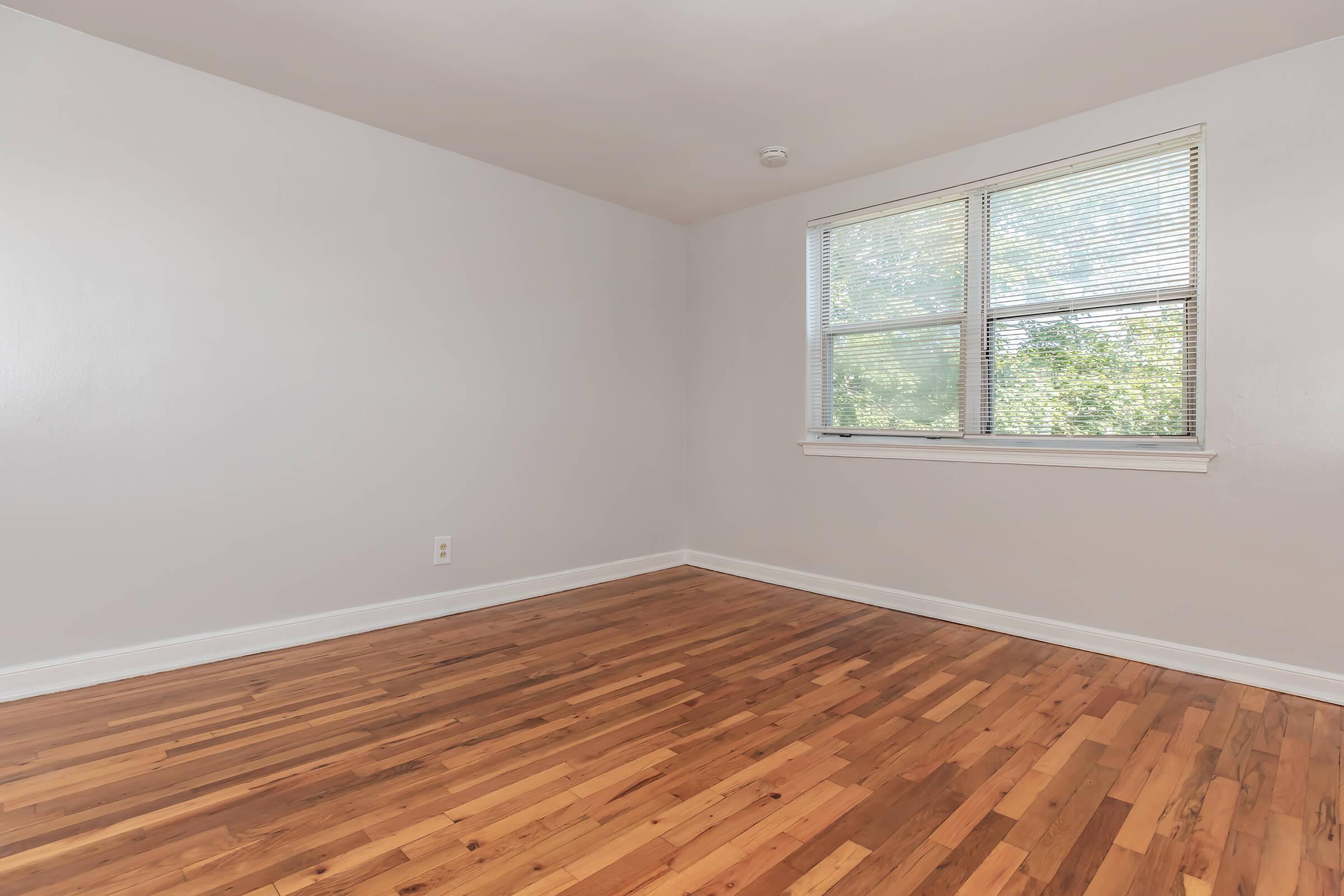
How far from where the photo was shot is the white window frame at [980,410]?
2854 mm

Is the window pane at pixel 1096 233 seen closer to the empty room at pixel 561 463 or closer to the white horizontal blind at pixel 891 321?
the empty room at pixel 561 463

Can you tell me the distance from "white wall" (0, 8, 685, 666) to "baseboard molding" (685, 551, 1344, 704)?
1.54 m

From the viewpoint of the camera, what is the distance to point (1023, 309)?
3.34 meters

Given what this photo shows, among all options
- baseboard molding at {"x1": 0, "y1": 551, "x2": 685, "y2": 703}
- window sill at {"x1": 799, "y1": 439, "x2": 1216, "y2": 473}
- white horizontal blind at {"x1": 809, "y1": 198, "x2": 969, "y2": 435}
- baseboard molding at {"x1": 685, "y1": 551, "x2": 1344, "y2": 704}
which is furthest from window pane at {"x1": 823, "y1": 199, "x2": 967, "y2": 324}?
baseboard molding at {"x1": 0, "y1": 551, "x2": 685, "y2": 703}

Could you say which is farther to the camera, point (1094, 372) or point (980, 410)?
point (980, 410)

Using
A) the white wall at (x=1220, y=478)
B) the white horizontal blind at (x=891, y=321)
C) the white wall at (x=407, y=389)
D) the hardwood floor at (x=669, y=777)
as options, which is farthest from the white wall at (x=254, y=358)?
the white wall at (x=1220, y=478)

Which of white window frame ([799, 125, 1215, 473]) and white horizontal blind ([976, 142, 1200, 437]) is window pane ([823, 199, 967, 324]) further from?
white horizontal blind ([976, 142, 1200, 437])

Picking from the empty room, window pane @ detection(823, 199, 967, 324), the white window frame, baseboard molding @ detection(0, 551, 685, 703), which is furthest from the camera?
window pane @ detection(823, 199, 967, 324)

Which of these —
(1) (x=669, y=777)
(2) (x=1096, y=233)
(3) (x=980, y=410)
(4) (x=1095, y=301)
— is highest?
(2) (x=1096, y=233)

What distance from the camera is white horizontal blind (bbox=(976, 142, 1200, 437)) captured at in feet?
9.59

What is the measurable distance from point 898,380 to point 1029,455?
0.84 meters

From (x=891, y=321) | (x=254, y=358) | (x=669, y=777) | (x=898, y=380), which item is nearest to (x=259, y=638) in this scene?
(x=254, y=358)

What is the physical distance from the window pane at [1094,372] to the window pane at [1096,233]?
13cm

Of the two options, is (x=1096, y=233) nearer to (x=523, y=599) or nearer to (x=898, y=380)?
(x=898, y=380)
